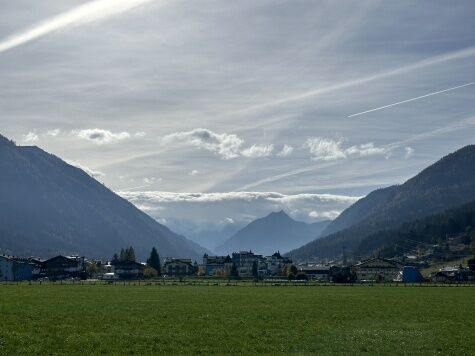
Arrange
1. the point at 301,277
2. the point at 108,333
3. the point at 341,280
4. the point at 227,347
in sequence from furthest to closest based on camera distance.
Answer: the point at 301,277 < the point at 341,280 < the point at 108,333 < the point at 227,347

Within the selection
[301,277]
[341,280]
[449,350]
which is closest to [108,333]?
[449,350]

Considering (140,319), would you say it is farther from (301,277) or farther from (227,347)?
(301,277)

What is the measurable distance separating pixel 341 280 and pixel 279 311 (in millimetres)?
112202

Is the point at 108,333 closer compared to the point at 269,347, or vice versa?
the point at 269,347

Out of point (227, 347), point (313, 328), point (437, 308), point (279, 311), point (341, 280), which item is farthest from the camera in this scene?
point (341, 280)

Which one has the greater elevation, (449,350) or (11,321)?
(11,321)

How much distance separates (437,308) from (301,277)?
432 ft

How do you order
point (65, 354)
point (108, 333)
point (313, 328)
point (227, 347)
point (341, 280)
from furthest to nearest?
1. point (341, 280)
2. point (313, 328)
3. point (108, 333)
4. point (227, 347)
5. point (65, 354)

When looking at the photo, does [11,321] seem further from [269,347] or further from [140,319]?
[269,347]

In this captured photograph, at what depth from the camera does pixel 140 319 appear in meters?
41.1

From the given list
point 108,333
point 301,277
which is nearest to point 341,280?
point 301,277

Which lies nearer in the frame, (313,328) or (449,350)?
(449,350)

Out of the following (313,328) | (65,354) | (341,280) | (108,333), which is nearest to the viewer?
(65,354)

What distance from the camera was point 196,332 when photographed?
34.4 metres
